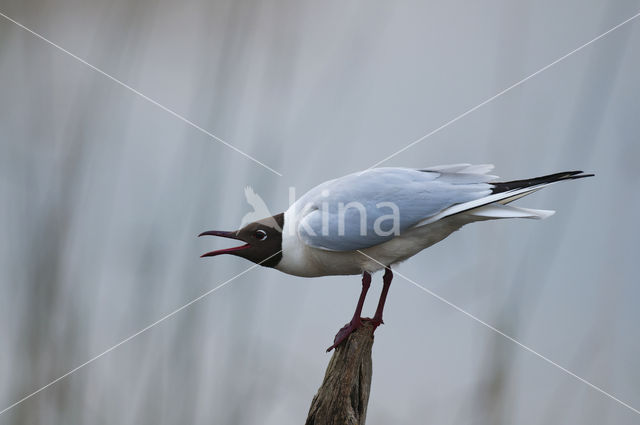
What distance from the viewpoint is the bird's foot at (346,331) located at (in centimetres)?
149

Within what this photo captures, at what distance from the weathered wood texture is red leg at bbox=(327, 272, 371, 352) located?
0.02 metres

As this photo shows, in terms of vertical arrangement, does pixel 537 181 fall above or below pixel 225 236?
above

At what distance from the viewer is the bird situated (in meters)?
1.42

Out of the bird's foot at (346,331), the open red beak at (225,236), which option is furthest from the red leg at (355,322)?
the open red beak at (225,236)

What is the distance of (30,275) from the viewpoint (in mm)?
1604

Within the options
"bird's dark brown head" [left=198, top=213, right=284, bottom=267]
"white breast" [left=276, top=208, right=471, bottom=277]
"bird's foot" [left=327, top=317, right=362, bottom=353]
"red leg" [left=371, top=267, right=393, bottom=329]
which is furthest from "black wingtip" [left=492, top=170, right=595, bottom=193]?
"bird's dark brown head" [left=198, top=213, right=284, bottom=267]

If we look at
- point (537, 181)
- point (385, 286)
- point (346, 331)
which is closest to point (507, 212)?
point (537, 181)

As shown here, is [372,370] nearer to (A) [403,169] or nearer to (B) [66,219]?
(A) [403,169]

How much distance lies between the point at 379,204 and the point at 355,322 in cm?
36

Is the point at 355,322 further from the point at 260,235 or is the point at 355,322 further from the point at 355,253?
the point at 260,235

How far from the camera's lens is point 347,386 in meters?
1.38

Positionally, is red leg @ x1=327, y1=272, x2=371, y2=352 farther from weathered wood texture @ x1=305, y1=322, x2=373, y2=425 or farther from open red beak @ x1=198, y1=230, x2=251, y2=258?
open red beak @ x1=198, y1=230, x2=251, y2=258

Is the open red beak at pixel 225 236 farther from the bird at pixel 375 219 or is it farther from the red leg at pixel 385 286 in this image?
the red leg at pixel 385 286

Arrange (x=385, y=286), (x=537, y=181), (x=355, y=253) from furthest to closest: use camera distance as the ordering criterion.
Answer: (x=385, y=286) → (x=355, y=253) → (x=537, y=181)
